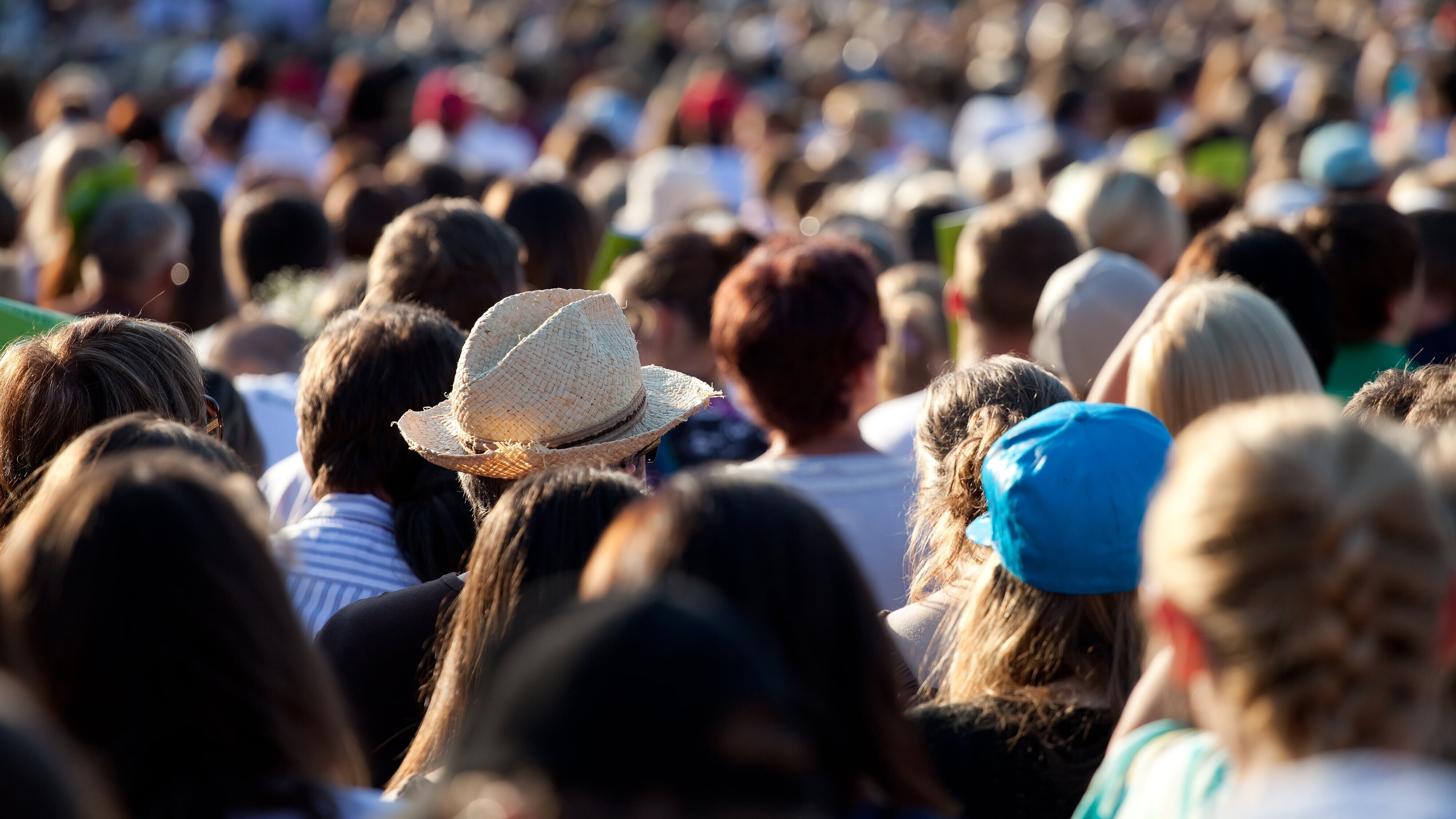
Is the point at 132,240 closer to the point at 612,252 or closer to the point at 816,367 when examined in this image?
the point at 612,252

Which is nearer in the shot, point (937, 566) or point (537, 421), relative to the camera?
point (937, 566)

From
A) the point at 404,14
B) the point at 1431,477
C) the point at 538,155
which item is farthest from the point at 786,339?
the point at 404,14

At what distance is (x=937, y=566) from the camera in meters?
2.64

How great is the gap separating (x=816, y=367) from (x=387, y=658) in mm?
1256

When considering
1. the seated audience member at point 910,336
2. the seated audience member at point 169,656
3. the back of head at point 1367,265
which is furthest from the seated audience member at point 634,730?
the back of head at point 1367,265

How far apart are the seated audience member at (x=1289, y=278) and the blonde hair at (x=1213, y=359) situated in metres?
0.79

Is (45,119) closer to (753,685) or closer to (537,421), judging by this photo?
(537,421)

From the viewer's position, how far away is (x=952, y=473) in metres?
2.67

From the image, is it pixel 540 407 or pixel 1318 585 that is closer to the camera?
pixel 1318 585

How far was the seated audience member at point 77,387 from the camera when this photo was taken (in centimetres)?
269

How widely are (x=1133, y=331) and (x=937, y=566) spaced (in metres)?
1.00

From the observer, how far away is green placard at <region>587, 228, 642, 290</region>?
569cm

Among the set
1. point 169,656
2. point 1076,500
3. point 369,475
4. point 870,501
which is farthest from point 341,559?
point 1076,500

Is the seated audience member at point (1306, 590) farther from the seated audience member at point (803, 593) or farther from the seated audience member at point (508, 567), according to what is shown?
the seated audience member at point (508, 567)
